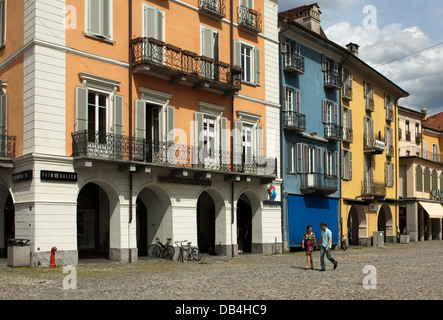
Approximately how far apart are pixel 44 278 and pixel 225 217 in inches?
490

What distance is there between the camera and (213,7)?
91.8 ft

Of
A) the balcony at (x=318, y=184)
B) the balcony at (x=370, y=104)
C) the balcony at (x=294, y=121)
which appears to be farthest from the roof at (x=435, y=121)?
the balcony at (x=294, y=121)

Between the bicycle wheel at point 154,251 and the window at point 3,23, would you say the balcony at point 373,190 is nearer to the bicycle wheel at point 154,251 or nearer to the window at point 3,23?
the bicycle wheel at point 154,251

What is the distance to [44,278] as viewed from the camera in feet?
56.1

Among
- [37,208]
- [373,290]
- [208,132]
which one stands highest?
[208,132]

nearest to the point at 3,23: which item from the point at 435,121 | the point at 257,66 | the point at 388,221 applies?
the point at 257,66

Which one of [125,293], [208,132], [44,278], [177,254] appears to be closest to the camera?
[125,293]

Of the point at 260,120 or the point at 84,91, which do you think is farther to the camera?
the point at 260,120

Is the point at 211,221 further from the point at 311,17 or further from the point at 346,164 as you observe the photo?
the point at 311,17

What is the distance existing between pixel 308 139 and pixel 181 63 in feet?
40.8

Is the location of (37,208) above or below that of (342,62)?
below

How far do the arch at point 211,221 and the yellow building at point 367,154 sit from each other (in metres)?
11.1
